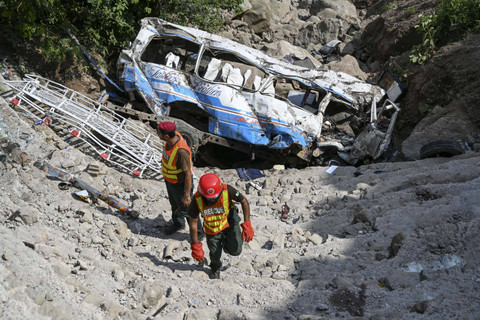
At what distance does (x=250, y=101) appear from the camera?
813cm

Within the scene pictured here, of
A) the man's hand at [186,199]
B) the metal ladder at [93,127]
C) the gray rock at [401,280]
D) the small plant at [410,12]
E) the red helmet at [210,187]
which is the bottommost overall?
the metal ladder at [93,127]

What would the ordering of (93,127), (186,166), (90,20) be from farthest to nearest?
1. (90,20)
2. (93,127)
3. (186,166)

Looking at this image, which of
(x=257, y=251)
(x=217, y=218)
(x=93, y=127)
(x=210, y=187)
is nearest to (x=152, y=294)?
(x=217, y=218)

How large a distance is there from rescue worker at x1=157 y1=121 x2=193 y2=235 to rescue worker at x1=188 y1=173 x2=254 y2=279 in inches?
25.2

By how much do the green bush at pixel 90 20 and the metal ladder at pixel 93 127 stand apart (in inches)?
51.2

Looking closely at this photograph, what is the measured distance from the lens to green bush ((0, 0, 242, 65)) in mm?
7895

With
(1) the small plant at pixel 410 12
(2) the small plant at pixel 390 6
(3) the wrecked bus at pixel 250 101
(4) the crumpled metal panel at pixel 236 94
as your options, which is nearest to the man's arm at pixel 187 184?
(3) the wrecked bus at pixel 250 101

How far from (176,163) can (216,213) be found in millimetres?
1001

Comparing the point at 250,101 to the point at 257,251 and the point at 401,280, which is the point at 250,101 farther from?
the point at 401,280

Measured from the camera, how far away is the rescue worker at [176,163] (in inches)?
195

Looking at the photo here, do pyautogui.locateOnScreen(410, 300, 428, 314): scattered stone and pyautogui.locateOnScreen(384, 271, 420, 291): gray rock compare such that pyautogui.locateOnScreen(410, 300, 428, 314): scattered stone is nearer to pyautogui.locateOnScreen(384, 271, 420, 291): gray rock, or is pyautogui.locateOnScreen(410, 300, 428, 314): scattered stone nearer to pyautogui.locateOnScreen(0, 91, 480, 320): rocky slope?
pyautogui.locateOnScreen(0, 91, 480, 320): rocky slope

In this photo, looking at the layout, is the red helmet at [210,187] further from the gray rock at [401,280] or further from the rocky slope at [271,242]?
the gray rock at [401,280]

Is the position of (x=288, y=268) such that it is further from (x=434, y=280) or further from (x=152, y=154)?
(x=152, y=154)

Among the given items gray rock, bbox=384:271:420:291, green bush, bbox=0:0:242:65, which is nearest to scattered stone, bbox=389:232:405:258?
gray rock, bbox=384:271:420:291
